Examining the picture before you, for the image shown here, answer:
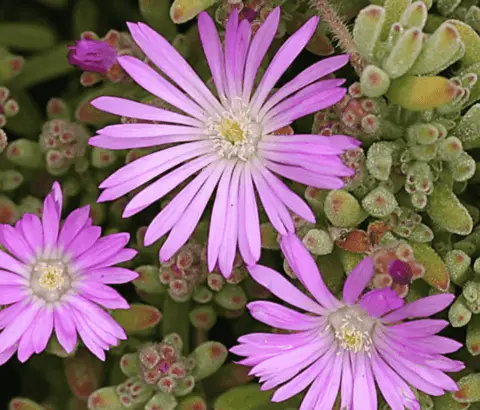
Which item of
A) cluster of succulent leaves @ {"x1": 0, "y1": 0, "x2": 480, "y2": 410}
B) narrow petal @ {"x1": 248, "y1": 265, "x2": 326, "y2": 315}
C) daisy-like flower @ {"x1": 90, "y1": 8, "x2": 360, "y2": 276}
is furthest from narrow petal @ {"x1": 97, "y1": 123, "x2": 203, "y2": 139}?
narrow petal @ {"x1": 248, "y1": 265, "x2": 326, "y2": 315}

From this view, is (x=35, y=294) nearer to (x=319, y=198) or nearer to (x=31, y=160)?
(x=31, y=160)

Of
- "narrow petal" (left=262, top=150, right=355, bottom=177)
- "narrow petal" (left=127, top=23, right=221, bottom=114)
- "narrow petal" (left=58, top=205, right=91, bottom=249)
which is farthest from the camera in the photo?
"narrow petal" (left=58, top=205, right=91, bottom=249)

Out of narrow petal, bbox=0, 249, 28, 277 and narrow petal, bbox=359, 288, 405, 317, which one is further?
narrow petal, bbox=0, 249, 28, 277

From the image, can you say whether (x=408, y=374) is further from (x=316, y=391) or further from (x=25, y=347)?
(x=25, y=347)

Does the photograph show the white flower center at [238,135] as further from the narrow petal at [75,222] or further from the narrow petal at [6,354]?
the narrow petal at [6,354]

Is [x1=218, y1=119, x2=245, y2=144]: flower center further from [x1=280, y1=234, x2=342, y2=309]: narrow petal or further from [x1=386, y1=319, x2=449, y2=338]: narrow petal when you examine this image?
[x1=386, y1=319, x2=449, y2=338]: narrow petal
